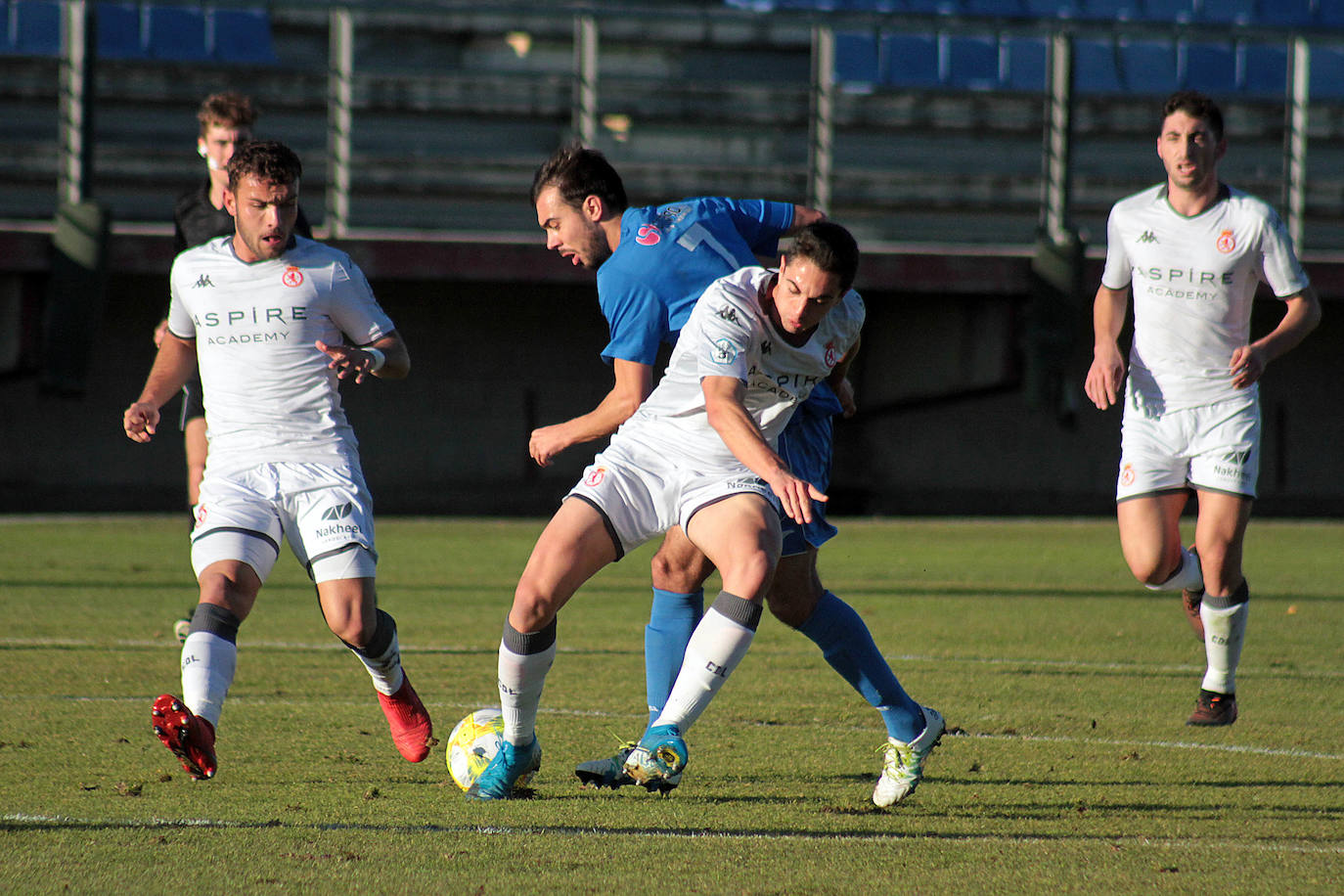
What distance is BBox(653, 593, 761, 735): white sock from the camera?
4359 millimetres

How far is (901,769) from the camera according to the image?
4555mm

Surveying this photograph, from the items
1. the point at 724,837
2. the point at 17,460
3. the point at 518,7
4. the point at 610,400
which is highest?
the point at 518,7

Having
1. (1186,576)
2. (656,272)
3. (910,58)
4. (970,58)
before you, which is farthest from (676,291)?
(970,58)

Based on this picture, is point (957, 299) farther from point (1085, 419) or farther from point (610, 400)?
point (610, 400)

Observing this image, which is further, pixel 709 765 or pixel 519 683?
pixel 709 765

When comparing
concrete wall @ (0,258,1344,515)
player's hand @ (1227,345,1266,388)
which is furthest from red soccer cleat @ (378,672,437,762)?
concrete wall @ (0,258,1344,515)

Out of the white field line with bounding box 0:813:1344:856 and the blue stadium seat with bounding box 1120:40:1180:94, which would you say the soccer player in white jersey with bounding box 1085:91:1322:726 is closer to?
the white field line with bounding box 0:813:1344:856

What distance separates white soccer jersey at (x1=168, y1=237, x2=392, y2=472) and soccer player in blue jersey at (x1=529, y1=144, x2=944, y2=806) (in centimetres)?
70

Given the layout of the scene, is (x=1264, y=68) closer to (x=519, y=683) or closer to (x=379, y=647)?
(x=379, y=647)

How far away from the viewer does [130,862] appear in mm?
3701

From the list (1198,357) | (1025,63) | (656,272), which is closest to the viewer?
(656,272)

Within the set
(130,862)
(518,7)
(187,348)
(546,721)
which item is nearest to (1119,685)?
(546,721)

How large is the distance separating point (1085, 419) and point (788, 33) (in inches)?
213

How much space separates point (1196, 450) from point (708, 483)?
2567 mm
